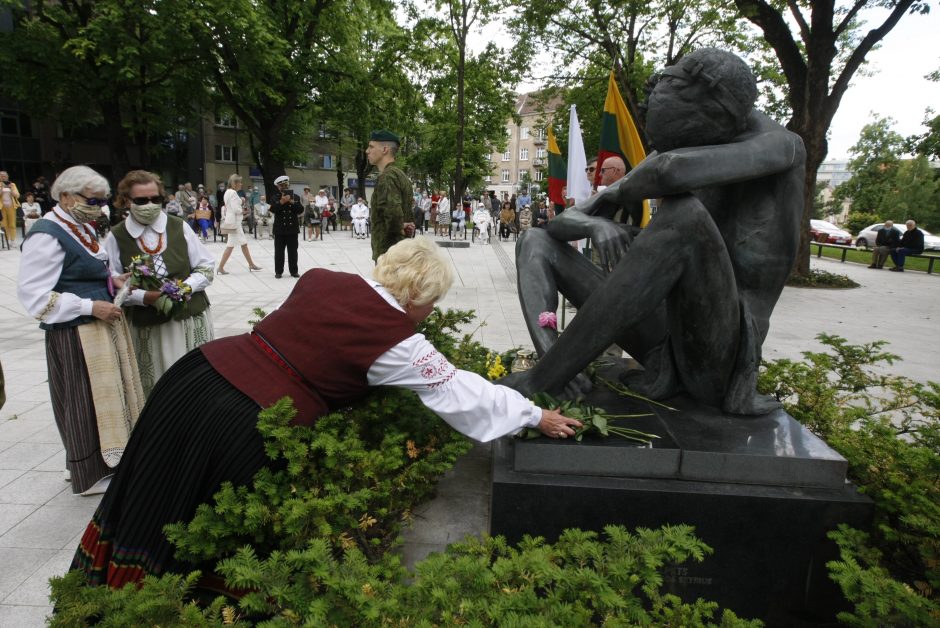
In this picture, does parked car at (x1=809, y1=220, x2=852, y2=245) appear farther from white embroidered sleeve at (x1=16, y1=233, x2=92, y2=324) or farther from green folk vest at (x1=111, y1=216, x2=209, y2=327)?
white embroidered sleeve at (x1=16, y1=233, x2=92, y2=324)

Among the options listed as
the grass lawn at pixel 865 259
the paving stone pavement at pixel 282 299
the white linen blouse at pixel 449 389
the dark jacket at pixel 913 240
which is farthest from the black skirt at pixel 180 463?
the grass lawn at pixel 865 259

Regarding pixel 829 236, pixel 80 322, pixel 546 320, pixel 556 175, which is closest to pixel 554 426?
pixel 546 320

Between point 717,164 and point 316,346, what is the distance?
1704 millimetres

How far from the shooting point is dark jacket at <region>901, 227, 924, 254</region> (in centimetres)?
1792

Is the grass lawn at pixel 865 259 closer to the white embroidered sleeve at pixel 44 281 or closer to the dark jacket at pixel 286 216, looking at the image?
the dark jacket at pixel 286 216

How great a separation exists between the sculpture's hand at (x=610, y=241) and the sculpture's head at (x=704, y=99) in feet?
1.45

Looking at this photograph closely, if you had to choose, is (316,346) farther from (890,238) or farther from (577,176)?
(890,238)

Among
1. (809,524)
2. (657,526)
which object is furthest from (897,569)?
(657,526)

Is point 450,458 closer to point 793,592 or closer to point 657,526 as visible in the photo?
point 657,526

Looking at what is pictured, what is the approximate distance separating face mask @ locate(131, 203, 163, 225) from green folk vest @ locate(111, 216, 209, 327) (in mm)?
129

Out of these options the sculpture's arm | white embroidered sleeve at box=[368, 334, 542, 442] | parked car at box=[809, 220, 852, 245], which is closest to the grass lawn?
parked car at box=[809, 220, 852, 245]

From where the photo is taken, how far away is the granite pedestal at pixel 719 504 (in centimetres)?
225

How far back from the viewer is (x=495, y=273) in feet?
44.7

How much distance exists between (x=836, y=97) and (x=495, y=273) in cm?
819
